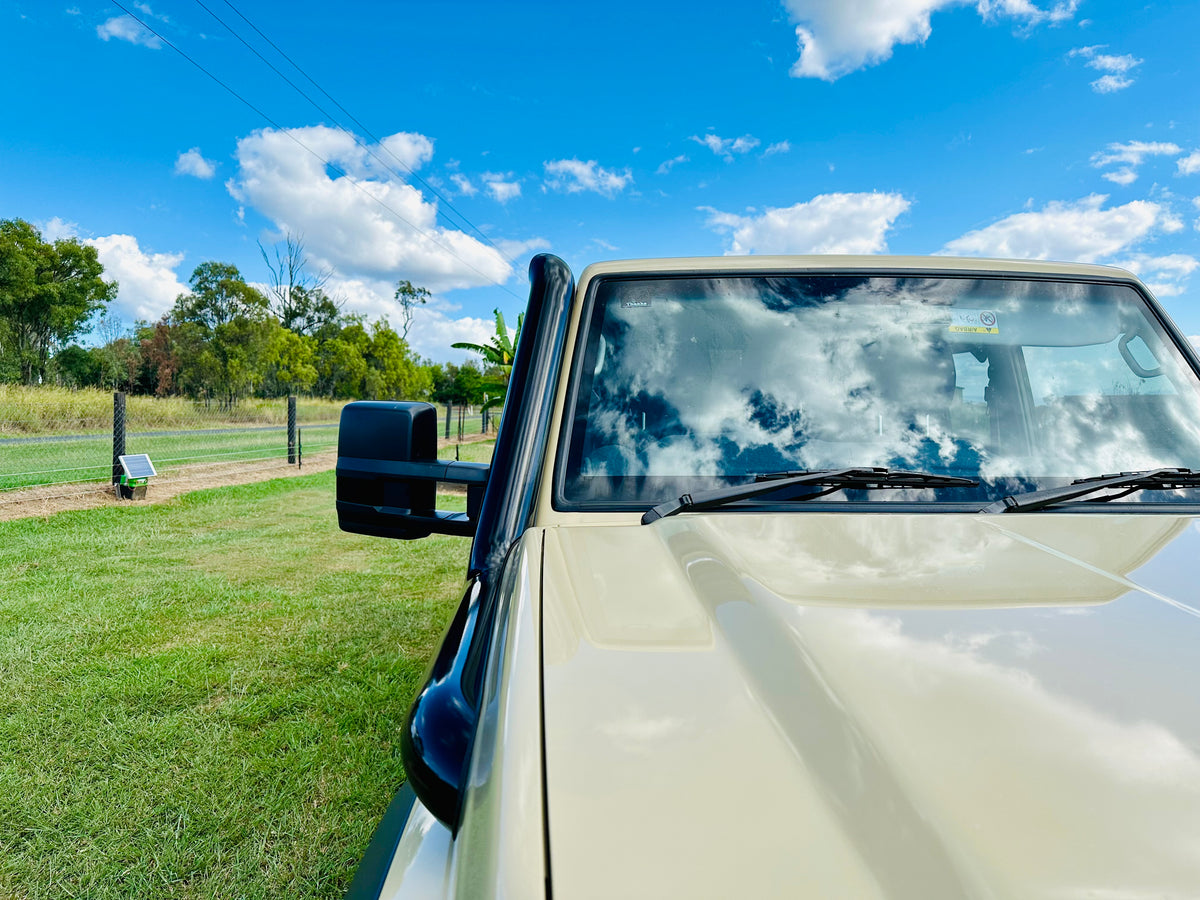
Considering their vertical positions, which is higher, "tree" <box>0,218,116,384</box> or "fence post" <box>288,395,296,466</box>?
"tree" <box>0,218,116,384</box>

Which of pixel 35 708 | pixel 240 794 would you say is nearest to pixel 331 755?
pixel 240 794

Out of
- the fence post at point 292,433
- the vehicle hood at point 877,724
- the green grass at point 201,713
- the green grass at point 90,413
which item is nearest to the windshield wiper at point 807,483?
the vehicle hood at point 877,724

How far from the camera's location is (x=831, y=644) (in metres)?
0.85

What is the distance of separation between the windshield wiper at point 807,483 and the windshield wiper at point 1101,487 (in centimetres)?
10

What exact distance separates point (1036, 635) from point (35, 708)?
441 cm

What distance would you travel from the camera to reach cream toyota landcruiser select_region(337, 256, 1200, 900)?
1.90 ft

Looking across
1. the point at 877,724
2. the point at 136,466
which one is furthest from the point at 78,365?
the point at 877,724

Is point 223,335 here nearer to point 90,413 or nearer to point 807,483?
point 90,413

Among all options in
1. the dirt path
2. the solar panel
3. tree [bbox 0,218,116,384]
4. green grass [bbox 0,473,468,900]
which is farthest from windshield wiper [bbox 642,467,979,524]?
tree [bbox 0,218,116,384]

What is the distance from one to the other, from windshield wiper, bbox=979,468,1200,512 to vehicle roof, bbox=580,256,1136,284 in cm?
64

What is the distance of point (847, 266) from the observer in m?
1.95

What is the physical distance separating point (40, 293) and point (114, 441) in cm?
3273

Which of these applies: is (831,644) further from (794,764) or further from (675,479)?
(675,479)

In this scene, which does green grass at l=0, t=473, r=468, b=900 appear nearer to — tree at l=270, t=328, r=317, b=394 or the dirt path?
the dirt path
